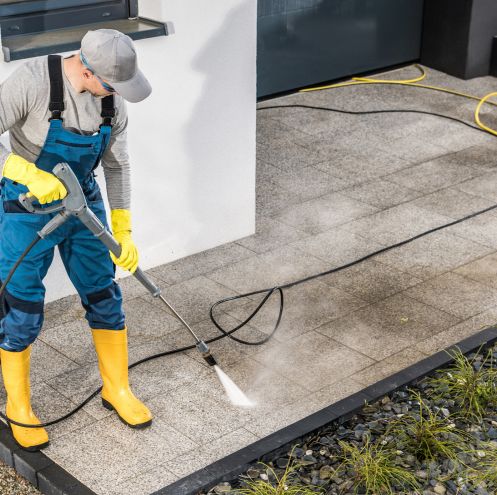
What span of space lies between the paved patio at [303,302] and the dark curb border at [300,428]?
0.15 metres

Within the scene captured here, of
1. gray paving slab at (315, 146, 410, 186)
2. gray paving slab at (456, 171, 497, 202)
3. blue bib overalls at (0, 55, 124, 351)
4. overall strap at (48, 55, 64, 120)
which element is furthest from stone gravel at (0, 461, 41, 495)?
gray paving slab at (456, 171, 497, 202)

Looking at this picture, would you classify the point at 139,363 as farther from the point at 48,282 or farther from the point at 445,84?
the point at 445,84

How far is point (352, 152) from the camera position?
843 cm

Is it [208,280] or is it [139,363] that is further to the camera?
[208,280]

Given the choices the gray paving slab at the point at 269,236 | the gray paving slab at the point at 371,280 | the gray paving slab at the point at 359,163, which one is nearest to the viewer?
the gray paving slab at the point at 371,280

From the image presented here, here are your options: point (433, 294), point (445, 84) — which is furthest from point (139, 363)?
point (445, 84)

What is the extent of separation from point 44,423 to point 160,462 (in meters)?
0.64

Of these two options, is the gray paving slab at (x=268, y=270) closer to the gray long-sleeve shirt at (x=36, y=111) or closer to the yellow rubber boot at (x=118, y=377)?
the yellow rubber boot at (x=118, y=377)

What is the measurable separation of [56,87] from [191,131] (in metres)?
2.13

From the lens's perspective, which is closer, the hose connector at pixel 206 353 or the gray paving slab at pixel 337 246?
the hose connector at pixel 206 353

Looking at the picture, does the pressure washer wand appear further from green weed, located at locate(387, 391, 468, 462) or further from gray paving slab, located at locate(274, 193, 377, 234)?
gray paving slab, located at locate(274, 193, 377, 234)

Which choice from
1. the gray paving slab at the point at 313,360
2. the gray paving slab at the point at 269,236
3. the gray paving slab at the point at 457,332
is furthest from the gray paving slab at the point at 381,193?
the gray paving slab at the point at 313,360

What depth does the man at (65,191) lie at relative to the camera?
4.12m

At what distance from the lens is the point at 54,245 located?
4.51m
